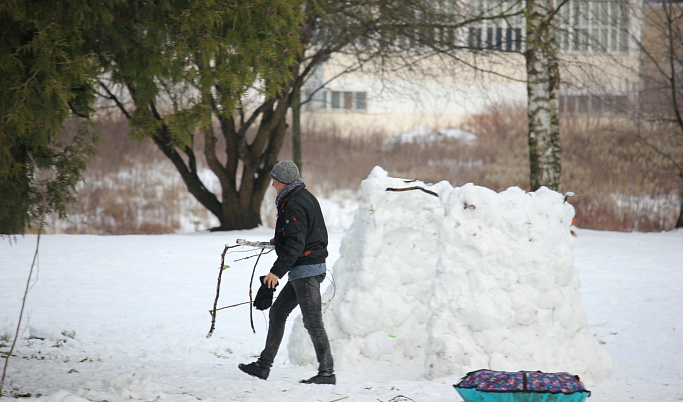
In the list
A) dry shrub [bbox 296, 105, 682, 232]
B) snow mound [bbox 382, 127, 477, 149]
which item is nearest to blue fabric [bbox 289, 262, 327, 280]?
dry shrub [bbox 296, 105, 682, 232]

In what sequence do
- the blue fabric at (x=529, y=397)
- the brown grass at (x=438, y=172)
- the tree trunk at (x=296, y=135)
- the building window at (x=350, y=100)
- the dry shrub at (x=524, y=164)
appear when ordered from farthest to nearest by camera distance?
the brown grass at (x=438, y=172)
the dry shrub at (x=524, y=164)
the building window at (x=350, y=100)
the tree trunk at (x=296, y=135)
the blue fabric at (x=529, y=397)

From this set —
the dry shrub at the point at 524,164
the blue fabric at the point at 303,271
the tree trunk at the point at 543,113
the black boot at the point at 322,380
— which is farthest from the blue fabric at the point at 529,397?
the dry shrub at the point at 524,164

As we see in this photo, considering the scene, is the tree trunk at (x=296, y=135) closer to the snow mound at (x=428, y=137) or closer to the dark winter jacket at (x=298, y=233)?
the dark winter jacket at (x=298, y=233)

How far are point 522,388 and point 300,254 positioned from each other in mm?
1633

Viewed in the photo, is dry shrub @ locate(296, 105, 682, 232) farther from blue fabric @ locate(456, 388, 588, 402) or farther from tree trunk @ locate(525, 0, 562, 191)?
blue fabric @ locate(456, 388, 588, 402)

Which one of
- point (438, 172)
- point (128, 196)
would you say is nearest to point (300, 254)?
point (128, 196)

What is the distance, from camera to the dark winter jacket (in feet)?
13.5

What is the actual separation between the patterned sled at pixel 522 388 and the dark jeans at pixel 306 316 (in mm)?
1185

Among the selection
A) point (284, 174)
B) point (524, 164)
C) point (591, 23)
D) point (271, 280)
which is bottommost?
point (271, 280)

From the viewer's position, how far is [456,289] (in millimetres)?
4652

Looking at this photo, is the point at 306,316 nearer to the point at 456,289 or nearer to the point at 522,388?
the point at 456,289

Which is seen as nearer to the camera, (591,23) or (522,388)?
(522,388)

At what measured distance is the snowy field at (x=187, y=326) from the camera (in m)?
4.12

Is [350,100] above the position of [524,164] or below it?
above
